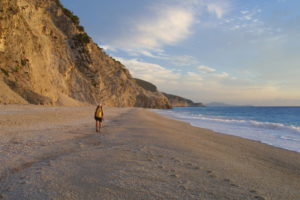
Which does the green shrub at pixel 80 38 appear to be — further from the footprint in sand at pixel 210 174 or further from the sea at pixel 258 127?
the footprint in sand at pixel 210 174

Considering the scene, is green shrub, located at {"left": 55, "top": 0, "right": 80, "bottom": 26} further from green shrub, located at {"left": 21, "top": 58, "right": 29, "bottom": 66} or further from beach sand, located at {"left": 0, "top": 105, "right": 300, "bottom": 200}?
beach sand, located at {"left": 0, "top": 105, "right": 300, "bottom": 200}

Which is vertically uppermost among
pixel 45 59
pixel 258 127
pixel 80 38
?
pixel 80 38

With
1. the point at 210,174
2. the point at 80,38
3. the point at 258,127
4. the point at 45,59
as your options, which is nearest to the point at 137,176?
the point at 210,174

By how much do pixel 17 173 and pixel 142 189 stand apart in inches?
89.0

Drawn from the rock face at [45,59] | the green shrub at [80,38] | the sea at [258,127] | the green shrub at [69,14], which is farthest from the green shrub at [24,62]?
the green shrub at [69,14]

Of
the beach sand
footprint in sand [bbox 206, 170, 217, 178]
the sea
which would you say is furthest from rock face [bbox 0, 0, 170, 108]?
footprint in sand [bbox 206, 170, 217, 178]

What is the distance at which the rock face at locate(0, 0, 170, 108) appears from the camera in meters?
20.0

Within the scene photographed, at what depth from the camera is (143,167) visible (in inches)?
152

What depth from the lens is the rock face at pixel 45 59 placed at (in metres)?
20.0

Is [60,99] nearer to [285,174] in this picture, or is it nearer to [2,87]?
[2,87]

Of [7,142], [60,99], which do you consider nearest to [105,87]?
[60,99]

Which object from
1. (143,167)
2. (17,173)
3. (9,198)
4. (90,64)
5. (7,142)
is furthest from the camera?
(90,64)

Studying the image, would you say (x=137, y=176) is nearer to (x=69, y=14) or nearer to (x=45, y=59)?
(x=45, y=59)

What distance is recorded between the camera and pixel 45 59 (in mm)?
25547
